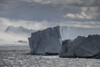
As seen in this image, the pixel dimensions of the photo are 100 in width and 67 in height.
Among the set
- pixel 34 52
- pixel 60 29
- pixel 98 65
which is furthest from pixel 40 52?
pixel 98 65

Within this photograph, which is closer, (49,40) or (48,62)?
(48,62)

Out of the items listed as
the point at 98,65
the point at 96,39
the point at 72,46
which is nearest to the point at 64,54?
the point at 72,46

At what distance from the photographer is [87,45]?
30859 mm

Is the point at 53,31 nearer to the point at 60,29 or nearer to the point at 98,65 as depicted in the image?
the point at 60,29

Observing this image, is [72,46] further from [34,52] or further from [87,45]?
[34,52]

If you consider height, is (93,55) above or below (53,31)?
below

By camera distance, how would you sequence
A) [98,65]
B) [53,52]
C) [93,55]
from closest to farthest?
[98,65] → [93,55] → [53,52]

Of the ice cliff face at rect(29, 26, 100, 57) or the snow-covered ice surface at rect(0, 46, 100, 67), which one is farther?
the ice cliff face at rect(29, 26, 100, 57)

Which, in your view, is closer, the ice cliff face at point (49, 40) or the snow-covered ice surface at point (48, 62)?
the snow-covered ice surface at point (48, 62)

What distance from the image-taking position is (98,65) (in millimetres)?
24188

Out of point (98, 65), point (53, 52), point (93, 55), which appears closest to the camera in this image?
point (98, 65)

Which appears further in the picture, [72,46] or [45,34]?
[45,34]

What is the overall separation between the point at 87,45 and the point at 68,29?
320 inches

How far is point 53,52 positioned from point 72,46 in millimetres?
6780
